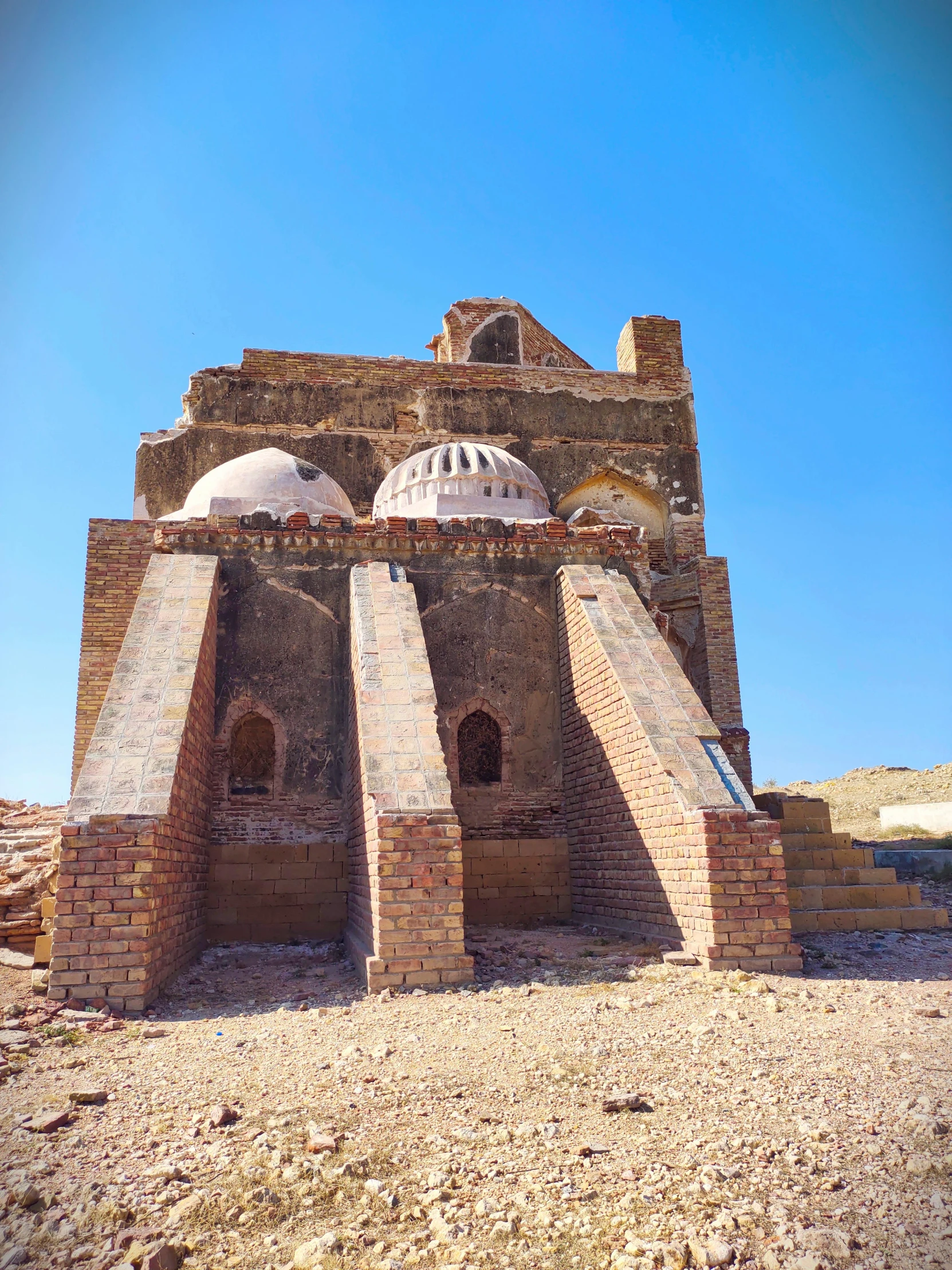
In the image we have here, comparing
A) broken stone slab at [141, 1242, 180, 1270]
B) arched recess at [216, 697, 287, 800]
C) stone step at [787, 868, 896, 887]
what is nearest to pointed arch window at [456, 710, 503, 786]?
arched recess at [216, 697, 287, 800]

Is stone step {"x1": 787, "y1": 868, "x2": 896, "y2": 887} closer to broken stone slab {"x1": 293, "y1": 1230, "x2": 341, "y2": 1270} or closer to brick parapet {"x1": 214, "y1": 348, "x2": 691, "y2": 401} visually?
broken stone slab {"x1": 293, "y1": 1230, "x2": 341, "y2": 1270}

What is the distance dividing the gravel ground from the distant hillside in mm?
11596

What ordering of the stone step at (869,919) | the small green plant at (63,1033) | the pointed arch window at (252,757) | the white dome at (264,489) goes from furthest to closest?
1. the white dome at (264,489)
2. the pointed arch window at (252,757)
3. the stone step at (869,919)
4. the small green plant at (63,1033)

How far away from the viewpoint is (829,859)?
8.50 m

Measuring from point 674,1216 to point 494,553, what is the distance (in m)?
7.40

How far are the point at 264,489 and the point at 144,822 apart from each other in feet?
22.5

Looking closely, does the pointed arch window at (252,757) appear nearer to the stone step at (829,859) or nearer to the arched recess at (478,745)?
the arched recess at (478,745)

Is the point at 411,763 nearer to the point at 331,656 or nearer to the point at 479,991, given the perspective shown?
the point at 479,991

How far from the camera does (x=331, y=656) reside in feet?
29.1

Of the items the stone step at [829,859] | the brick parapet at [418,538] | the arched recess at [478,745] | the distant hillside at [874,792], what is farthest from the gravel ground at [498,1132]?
the distant hillside at [874,792]

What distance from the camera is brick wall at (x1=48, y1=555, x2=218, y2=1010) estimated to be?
17.2ft

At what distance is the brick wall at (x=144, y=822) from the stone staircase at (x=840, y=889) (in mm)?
5299

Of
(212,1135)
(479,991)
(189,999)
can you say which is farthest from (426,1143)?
(189,999)

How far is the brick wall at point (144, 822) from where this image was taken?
5254 millimetres
